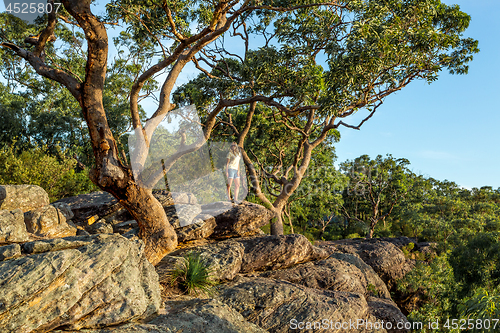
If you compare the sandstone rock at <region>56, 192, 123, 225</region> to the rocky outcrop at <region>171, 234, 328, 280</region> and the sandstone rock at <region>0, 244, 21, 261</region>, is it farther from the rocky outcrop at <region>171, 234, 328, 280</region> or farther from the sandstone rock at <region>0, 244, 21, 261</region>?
the sandstone rock at <region>0, 244, 21, 261</region>

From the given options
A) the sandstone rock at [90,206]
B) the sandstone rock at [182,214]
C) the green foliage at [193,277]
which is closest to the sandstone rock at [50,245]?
the green foliage at [193,277]

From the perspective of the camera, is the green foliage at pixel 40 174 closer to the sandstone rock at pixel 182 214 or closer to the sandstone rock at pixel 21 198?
the sandstone rock at pixel 21 198

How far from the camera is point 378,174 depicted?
77.8ft

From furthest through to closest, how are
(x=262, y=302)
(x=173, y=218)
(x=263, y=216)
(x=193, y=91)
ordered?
(x=193, y=91) < (x=263, y=216) < (x=173, y=218) < (x=262, y=302)

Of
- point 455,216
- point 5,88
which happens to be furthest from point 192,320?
point 5,88

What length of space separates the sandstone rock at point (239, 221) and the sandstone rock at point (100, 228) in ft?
11.0

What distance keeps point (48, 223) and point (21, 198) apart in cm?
127

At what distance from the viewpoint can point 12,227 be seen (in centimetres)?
677

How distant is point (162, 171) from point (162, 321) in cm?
435

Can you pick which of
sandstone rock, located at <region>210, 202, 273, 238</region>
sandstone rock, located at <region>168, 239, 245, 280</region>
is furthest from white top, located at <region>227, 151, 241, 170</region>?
sandstone rock, located at <region>168, 239, 245, 280</region>

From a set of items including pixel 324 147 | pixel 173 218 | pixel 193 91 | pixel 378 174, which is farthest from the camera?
pixel 378 174

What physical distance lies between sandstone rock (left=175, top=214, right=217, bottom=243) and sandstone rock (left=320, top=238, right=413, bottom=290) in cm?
707

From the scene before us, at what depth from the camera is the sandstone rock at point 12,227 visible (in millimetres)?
6588

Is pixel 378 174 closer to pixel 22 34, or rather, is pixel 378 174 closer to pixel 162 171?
pixel 162 171
